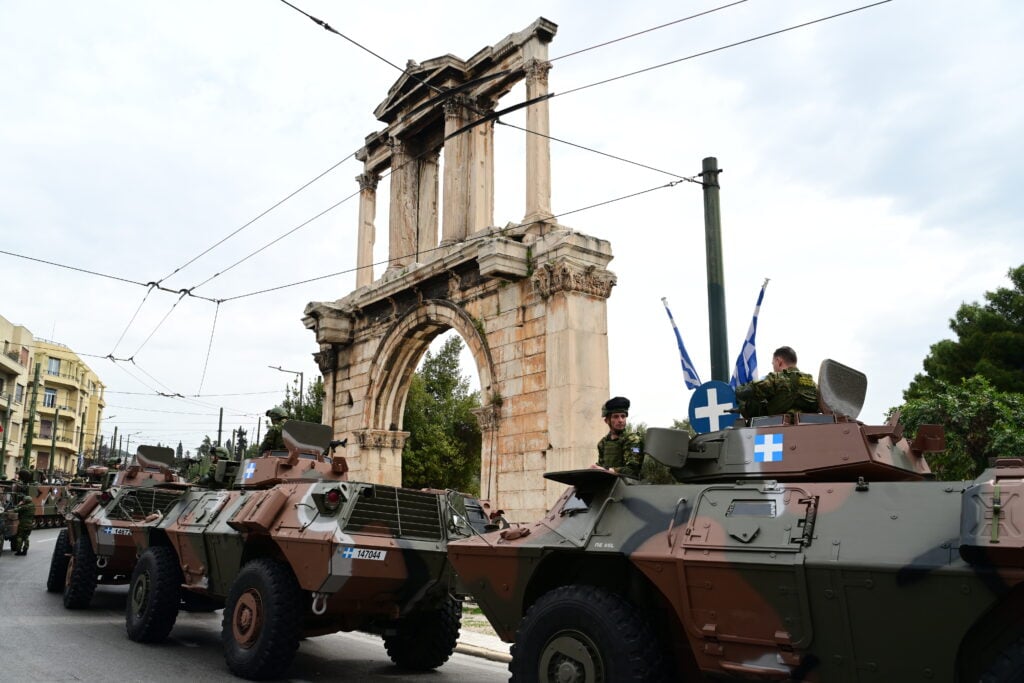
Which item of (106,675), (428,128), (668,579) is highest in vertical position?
(428,128)

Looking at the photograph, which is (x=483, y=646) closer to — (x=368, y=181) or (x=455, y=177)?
(x=455, y=177)

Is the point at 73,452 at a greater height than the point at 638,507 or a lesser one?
greater

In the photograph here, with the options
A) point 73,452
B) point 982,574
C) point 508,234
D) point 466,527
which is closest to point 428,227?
point 508,234

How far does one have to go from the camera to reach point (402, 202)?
2028 cm

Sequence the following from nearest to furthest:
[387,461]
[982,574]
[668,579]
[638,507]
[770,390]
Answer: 1. [982,574]
2. [668,579]
3. [638,507]
4. [770,390]
5. [387,461]

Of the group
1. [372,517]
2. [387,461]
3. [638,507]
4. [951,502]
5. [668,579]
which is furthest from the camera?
[387,461]

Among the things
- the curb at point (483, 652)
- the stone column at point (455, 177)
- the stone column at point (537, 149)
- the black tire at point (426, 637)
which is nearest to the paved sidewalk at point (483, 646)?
the curb at point (483, 652)

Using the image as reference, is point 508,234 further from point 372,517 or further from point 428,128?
point 372,517

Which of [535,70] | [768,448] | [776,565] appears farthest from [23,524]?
[776,565]

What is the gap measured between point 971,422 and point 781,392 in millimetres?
13287

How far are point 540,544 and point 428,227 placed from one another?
49.4ft

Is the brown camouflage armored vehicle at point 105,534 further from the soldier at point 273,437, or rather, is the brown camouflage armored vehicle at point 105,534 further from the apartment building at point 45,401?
the apartment building at point 45,401

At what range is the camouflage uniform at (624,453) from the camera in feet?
21.1

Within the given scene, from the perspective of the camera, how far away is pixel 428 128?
2044 cm
